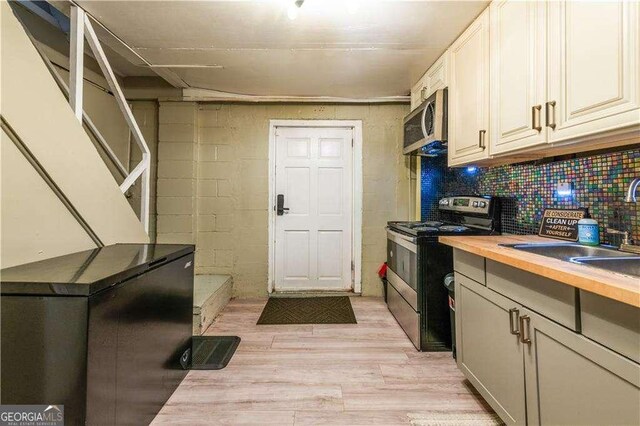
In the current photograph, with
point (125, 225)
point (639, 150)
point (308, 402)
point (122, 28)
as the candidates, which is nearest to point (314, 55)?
point (122, 28)

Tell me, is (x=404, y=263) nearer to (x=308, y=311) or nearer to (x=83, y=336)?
(x=308, y=311)

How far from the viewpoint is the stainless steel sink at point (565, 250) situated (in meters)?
1.43

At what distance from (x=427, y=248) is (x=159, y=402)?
1.97 m

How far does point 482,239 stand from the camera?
1832 millimetres

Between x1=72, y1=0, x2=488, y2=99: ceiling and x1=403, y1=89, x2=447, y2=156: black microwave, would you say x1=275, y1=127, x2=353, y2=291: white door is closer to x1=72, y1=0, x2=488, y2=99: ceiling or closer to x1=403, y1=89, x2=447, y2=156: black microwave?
x1=72, y1=0, x2=488, y2=99: ceiling

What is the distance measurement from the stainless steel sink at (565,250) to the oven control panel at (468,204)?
761 millimetres

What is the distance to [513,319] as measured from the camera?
1.32 metres

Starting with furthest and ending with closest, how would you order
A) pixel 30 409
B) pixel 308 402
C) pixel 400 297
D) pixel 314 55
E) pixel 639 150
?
pixel 400 297 → pixel 314 55 → pixel 308 402 → pixel 639 150 → pixel 30 409

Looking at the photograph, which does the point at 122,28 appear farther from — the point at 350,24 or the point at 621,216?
the point at 621,216

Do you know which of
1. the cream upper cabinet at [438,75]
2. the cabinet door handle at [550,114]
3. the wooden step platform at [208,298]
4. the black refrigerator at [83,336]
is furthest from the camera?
the wooden step platform at [208,298]

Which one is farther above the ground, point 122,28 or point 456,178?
point 122,28

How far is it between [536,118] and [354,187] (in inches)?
91.9

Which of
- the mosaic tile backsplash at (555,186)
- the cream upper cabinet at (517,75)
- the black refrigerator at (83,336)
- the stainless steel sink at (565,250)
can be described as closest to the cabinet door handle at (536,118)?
the cream upper cabinet at (517,75)

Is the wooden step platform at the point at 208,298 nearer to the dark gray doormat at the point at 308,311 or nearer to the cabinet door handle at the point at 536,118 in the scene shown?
the dark gray doormat at the point at 308,311
